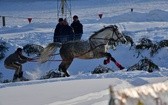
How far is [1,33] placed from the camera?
2583 cm

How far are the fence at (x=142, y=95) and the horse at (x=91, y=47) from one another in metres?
10.4

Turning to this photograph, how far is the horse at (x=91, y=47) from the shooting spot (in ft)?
44.0

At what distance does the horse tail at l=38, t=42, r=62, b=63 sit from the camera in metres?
13.6

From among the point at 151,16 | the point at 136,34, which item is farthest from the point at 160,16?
the point at 136,34

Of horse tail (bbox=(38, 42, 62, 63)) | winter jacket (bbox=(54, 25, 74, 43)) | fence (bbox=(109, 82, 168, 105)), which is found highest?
fence (bbox=(109, 82, 168, 105))

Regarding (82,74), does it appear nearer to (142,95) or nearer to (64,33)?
(64,33)

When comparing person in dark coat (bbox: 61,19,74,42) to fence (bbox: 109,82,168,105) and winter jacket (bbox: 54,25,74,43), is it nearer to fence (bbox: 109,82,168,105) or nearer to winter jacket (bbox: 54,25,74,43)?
winter jacket (bbox: 54,25,74,43)

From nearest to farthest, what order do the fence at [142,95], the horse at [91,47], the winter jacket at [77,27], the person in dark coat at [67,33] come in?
1. the fence at [142,95]
2. the horse at [91,47]
3. the person in dark coat at [67,33]
4. the winter jacket at [77,27]

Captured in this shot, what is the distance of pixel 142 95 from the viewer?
271cm

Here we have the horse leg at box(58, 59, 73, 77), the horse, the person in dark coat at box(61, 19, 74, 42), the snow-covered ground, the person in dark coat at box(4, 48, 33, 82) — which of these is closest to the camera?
the snow-covered ground

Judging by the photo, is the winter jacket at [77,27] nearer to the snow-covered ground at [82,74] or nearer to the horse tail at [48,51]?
the snow-covered ground at [82,74]

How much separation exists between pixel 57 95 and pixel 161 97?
254 cm

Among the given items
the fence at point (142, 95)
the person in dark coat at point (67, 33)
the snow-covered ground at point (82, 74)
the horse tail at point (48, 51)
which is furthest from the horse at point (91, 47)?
the fence at point (142, 95)

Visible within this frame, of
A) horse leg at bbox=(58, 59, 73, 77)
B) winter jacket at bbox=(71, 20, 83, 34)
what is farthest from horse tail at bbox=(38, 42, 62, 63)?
→ winter jacket at bbox=(71, 20, 83, 34)
